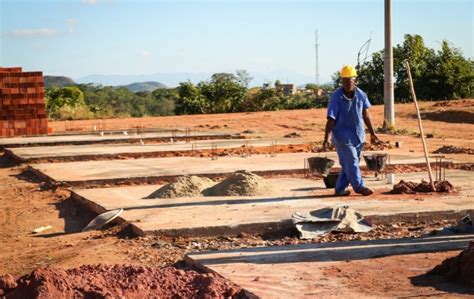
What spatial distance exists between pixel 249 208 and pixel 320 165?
2.40 metres

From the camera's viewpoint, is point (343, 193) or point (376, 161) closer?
point (343, 193)

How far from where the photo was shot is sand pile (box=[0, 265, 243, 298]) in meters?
6.66

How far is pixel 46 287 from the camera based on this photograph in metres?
6.56

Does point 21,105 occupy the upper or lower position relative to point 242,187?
upper

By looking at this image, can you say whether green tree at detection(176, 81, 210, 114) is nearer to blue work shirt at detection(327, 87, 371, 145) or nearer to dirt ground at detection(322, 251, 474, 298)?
blue work shirt at detection(327, 87, 371, 145)

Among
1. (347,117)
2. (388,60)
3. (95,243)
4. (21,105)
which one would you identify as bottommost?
(95,243)

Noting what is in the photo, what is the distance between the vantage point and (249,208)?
37.0 ft

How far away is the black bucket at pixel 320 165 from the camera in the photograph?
43.5 ft

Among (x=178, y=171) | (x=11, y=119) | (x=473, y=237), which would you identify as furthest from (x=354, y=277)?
(x=11, y=119)

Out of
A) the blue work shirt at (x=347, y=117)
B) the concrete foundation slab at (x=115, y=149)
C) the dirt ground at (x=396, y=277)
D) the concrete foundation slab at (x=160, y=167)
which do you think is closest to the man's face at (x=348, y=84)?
the blue work shirt at (x=347, y=117)

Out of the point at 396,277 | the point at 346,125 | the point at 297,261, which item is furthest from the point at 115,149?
the point at 396,277

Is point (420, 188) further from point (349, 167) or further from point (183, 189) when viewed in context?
point (183, 189)

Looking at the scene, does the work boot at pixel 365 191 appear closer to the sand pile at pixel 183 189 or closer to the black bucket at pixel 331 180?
the black bucket at pixel 331 180

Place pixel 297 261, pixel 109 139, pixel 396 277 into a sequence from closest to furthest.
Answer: pixel 396 277
pixel 297 261
pixel 109 139
